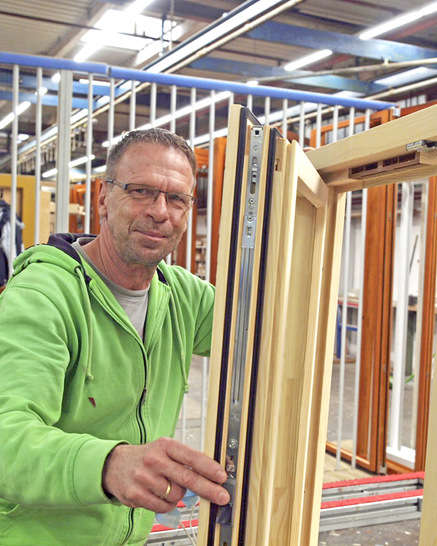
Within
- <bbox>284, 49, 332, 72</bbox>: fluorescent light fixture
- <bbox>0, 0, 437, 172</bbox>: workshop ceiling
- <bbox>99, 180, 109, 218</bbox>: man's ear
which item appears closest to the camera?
<bbox>99, 180, 109, 218</bbox>: man's ear

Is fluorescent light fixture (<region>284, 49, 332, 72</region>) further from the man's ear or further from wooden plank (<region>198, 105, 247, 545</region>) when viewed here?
wooden plank (<region>198, 105, 247, 545</region>)

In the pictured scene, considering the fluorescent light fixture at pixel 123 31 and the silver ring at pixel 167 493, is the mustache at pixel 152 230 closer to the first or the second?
the silver ring at pixel 167 493

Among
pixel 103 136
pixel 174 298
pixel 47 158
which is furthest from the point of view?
pixel 103 136

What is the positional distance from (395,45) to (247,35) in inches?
60.3

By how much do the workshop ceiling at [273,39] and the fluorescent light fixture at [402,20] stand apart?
16 centimetres

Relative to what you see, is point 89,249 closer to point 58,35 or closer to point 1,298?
point 1,298

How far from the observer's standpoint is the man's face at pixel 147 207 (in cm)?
141

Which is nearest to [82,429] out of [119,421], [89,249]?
[119,421]

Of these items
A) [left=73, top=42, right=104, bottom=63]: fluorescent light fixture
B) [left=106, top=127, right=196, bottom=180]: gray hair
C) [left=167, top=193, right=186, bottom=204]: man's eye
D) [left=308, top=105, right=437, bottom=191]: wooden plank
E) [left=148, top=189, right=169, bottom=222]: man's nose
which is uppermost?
[left=73, top=42, right=104, bottom=63]: fluorescent light fixture

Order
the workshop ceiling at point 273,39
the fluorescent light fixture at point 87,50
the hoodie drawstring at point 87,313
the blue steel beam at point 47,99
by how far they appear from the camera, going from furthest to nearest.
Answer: the fluorescent light fixture at point 87,50
the blue steel beam at point 47,99
the workshop ceiling at point 273,39
the hoodie drawstring at point 87,313

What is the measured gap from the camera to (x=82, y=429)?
1341 millimetres

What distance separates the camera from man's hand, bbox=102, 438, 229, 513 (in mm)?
811

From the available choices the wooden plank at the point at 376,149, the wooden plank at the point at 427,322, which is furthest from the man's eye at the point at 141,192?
the wooden plank at the point at 427,322

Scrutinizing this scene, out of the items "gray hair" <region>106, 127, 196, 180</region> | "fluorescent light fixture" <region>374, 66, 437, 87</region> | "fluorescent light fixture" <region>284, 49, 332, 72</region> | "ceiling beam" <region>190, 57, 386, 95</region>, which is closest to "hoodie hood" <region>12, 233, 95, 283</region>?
"gray hair" <region>106, 127, 196, 180</region>
